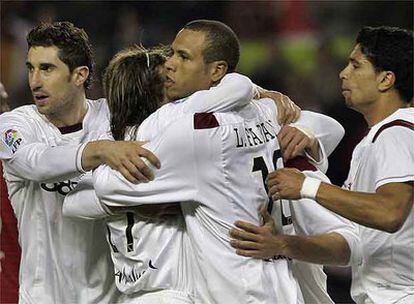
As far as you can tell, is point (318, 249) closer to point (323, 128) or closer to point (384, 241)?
point (384, 241)

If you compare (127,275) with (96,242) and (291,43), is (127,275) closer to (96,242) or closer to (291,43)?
(96,242)

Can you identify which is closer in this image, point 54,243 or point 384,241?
point 384,241

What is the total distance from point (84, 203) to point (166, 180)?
470 millimetres

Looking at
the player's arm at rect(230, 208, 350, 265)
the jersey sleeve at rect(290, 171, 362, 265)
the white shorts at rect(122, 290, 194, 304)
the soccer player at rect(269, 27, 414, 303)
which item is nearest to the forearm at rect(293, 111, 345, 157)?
the soccer player at rect(269, 27, 414, 303)

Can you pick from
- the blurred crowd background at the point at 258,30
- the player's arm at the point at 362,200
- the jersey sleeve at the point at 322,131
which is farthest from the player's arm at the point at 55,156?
the blurred crowd background at the point at 258,30

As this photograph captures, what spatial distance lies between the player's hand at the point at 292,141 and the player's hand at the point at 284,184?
0.78 ft

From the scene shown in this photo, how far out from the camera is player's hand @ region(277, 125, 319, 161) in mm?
4711

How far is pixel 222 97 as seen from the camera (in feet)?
14.6

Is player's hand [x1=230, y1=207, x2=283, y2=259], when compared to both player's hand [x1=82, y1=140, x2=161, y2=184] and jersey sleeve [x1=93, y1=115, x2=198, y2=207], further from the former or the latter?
player's hand [x1=82, y1=140, x2=161, y2=184]

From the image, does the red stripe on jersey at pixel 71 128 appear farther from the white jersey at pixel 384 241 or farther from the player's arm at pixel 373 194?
the white jersey at pixel 384 241

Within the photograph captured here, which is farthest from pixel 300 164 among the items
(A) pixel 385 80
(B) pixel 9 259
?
(B) pixel 9 259

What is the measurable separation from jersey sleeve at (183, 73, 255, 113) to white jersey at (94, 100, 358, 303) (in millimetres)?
44

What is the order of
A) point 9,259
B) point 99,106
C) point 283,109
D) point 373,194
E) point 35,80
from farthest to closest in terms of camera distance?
1. point 9,259
2. point 99,106
3. point 35,80
4. point 283,109
5. point 373,194

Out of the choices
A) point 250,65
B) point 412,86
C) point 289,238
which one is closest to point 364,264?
point 289,238
